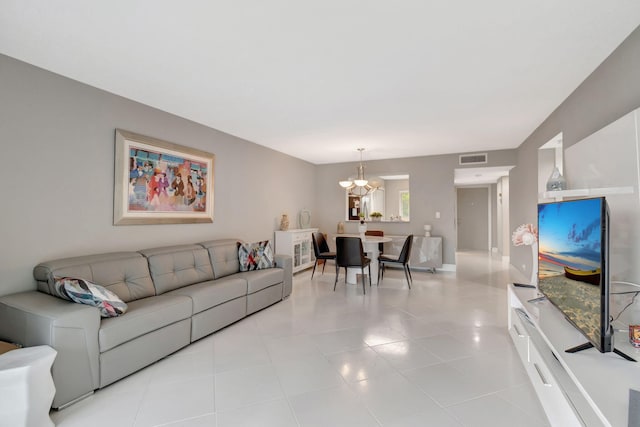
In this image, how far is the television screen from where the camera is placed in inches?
54.7

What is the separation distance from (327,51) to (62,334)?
258 centimetres

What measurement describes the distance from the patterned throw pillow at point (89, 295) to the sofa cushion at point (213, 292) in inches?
26.2

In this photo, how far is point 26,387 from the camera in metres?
1.52

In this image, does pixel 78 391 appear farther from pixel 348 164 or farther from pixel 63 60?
pixel 348 164

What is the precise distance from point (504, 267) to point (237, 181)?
590 cm

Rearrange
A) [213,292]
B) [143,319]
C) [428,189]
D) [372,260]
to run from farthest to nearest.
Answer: [428,189] < [372,260] < [213,292] < [143,319]

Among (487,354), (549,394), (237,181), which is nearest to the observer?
(549,394)

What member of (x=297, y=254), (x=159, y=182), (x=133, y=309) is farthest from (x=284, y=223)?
(x=133, y=309)

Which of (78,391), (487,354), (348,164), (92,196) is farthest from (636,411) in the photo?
(348,164)

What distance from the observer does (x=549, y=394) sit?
5.43 ft

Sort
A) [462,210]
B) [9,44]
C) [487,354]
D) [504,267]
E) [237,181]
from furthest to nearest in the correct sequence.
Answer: [462,210], [504,267], [237,181], [487,354], [9,44]

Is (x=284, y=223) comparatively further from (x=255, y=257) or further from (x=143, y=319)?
(x=143, y=319)

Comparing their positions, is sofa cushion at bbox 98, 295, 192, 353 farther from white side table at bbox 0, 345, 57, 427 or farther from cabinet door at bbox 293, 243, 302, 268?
cabinet door at bbox 293, 243, 302, 268

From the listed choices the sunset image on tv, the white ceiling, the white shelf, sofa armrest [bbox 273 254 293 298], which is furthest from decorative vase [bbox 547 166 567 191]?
sofa armrest [bbox 273 254 293 298]
